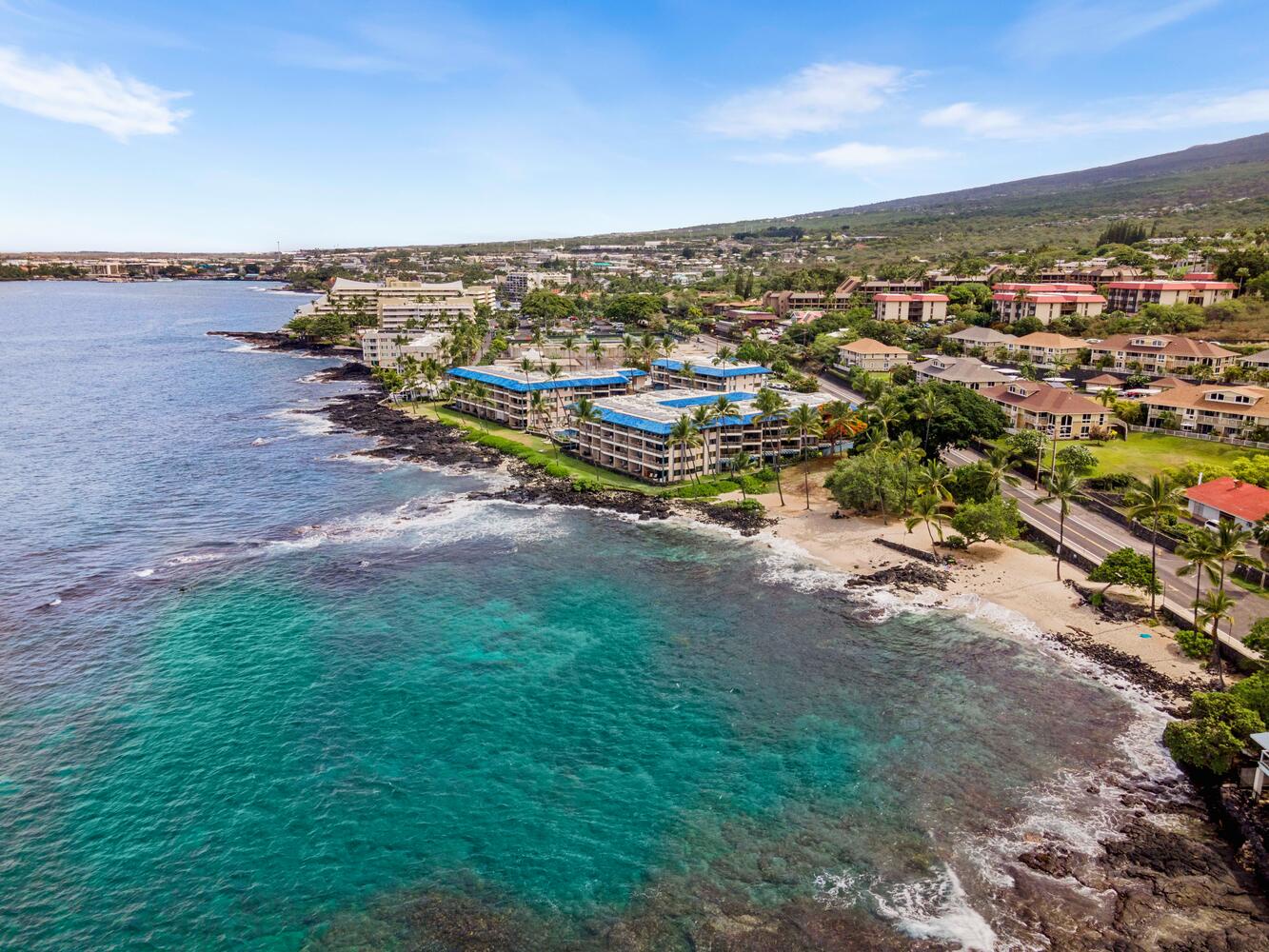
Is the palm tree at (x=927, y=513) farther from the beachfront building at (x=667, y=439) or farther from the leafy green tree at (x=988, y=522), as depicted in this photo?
the beachfront building at (x=667, y=439)

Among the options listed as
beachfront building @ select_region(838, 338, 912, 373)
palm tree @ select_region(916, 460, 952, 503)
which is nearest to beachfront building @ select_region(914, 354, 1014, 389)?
beachfront building @ select_region(838, 338, 912, 373)

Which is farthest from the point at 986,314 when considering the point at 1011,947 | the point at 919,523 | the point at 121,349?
the point at 121,349

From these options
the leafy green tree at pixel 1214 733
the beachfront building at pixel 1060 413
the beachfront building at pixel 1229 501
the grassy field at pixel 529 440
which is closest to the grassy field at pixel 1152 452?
the beachfront building at pixel 1060 413

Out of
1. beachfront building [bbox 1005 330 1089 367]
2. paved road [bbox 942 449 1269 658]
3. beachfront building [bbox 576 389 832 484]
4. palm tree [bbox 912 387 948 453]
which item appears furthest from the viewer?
beachfront building [bbox 1005 330 1089 367]

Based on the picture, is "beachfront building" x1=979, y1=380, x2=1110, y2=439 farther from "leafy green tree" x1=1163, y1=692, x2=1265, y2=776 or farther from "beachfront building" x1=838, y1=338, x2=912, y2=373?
"leafy green tree" x1=1163, y1=692, x2=1265, y2=776

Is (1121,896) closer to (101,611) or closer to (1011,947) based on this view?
(1011,947)
